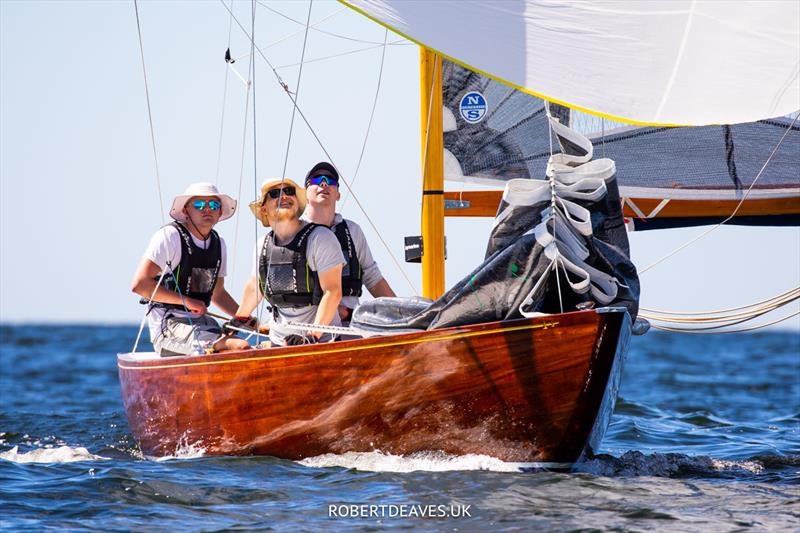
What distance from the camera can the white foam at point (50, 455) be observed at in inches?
278

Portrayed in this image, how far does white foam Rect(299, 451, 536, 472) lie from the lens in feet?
18.8

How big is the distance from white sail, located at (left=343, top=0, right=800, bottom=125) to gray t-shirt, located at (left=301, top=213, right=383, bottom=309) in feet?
5.40

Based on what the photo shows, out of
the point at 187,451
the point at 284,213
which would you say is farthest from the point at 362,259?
the point at 187,451

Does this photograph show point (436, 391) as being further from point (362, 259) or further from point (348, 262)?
point (362, 259)

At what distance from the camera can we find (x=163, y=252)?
6863 millimetres

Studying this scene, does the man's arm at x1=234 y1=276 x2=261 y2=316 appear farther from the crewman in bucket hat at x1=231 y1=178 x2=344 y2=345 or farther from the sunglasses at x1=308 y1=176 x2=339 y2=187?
the sunglasses at x1=308 y1=176 x2=339 y2=187

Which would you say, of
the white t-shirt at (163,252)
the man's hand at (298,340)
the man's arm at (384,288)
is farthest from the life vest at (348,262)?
the white t-shirt at (163,252)

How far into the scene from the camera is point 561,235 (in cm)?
543

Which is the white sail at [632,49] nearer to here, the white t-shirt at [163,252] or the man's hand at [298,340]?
the man's hand at [298,340]

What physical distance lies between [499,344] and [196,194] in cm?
253

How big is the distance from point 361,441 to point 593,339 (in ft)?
4.58

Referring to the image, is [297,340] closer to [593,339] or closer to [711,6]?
[593,339]

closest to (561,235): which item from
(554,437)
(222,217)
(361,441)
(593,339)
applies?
(593,339)

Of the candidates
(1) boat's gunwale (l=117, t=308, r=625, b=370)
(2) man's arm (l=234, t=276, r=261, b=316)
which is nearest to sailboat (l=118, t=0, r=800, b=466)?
(1) boat's gunwale (l=117, t=308, r=625, b=370)
